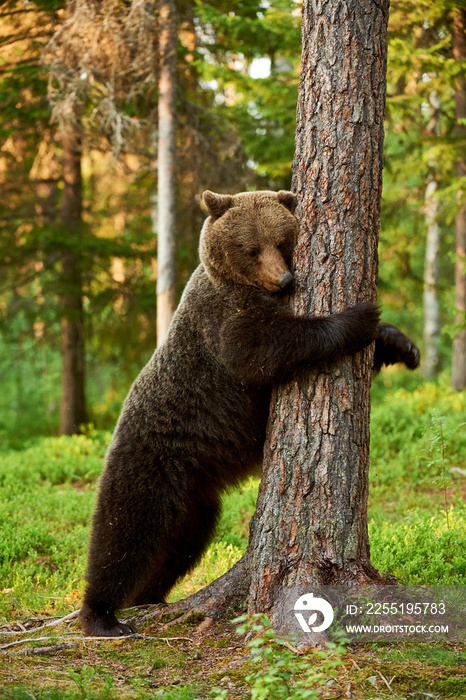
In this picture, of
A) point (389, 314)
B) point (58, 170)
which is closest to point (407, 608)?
point (58, 170)

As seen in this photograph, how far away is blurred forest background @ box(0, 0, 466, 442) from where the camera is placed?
1107 centimetres

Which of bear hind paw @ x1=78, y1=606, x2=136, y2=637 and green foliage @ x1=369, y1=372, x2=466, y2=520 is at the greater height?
green foliage @ x1=369, y1=372, x2=466, y2=520

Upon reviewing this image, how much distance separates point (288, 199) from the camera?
459cm

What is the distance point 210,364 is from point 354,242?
1.35 metres

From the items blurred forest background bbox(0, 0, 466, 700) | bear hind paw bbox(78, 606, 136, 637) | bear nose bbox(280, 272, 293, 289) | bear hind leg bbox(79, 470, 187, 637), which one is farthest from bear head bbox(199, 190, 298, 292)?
bear hind paw bbox(78, 606, 136, 637)

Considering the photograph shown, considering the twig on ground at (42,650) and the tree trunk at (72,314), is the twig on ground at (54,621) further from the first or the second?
the tree trunk at (72,314)

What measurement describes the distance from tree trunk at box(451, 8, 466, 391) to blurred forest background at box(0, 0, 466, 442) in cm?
4

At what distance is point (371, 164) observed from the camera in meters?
4.11

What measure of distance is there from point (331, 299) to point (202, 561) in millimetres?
3190

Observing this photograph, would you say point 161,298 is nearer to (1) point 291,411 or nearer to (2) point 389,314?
(1) point 291,411

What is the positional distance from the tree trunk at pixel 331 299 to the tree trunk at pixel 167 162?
706 centimetres

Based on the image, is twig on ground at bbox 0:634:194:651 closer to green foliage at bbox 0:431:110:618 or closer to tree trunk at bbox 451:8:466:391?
green foliage at bbox 0:431:110:618

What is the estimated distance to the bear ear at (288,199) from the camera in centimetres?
445

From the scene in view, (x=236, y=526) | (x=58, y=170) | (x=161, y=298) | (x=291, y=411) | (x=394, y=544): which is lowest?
(x=236, y=526)
